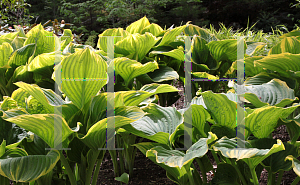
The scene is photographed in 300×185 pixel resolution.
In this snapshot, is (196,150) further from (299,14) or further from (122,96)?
(299,14)

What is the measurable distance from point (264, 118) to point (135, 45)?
727 mm

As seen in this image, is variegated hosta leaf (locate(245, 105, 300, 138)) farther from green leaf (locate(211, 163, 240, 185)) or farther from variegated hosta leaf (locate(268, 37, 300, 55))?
variegated hosta leaf (locate(268, 37, 300, 55))

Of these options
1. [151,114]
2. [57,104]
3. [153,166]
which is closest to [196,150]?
[151,114]

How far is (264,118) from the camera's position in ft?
2.49

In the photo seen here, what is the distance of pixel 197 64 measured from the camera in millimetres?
1269

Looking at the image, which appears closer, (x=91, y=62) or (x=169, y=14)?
(x=91, y=62)

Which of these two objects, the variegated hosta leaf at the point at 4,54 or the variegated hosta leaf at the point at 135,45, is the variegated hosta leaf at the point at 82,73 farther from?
the variegated hosta leaf at the point at 4,54

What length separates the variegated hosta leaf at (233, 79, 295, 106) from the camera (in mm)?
904

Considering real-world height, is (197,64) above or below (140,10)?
below

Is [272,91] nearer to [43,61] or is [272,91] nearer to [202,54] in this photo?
[202,54]

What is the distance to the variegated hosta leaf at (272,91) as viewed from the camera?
Answer: 904 millimetres

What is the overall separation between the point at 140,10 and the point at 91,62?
12.9 metres

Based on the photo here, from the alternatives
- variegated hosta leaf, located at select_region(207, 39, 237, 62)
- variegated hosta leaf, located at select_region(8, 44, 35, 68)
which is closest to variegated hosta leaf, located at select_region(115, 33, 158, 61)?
variegated hosta leaf, located at select_region(207, 39, 237, 62)

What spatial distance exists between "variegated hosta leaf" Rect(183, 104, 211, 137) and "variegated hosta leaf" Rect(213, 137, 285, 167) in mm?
126
